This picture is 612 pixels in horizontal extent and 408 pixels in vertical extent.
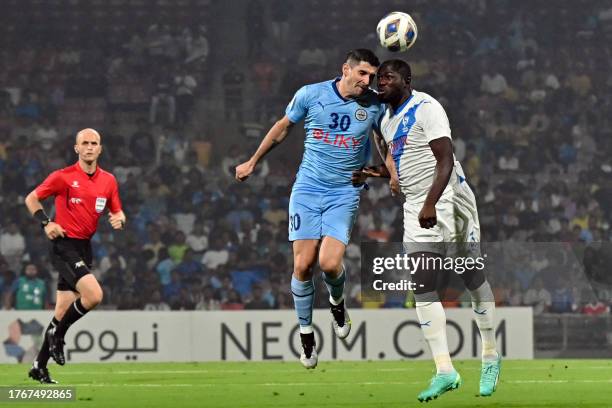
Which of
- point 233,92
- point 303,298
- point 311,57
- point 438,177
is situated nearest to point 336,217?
point 303,298

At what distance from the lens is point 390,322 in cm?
1623

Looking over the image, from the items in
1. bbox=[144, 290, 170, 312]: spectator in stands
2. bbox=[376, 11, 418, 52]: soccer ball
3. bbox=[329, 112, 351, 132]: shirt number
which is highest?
bbox=[376, 11, 418, 52]: soccer ball

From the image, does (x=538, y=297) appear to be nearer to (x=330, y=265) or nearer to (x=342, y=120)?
(x=330, y=265)

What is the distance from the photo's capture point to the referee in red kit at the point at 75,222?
37.1 feet

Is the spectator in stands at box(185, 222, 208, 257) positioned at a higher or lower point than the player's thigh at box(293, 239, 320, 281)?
higher

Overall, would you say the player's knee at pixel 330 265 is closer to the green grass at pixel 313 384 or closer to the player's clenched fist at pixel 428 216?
the green grass at pixel 313 384

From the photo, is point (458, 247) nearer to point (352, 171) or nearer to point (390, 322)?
point (352, 171)

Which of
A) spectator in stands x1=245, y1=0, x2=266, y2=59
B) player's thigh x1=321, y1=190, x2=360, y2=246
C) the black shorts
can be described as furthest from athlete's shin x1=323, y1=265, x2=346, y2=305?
spectator in stands x1=245, y1=0, x2=266, y2=59

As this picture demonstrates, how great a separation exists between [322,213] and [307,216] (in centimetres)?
12

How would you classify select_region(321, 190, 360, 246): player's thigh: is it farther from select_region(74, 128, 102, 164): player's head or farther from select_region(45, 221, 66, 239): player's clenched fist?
select_region(45, 221, 66, 239): player's clenched fist

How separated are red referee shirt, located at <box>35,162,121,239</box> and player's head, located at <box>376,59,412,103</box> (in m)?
4.07

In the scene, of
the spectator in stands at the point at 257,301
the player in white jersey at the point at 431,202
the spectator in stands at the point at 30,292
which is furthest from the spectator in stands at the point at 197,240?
the player in white jersey at the point at 431,202

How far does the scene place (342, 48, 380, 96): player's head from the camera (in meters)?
9.33

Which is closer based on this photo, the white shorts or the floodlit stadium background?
the white shorts
